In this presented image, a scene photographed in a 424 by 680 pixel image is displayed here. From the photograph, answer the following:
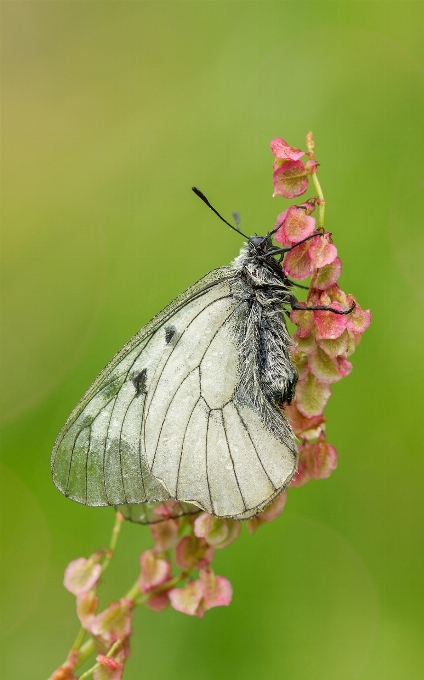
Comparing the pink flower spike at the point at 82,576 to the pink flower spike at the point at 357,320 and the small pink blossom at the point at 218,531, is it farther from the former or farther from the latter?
the pink flower spike at the point at 357,320

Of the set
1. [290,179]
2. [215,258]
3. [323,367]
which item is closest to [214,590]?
[323,367]

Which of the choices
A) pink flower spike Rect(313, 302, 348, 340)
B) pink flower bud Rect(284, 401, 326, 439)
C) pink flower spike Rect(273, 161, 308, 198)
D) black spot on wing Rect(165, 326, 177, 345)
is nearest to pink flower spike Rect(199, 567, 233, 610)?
pink flower bud Rect(284, 401, 326, 439)

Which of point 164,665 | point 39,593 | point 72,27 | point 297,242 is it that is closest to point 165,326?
point 297,242

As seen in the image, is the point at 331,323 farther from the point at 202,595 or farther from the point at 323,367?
the point at 202,595

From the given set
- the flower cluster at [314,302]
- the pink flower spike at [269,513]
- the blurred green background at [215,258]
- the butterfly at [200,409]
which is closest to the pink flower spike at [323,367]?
the flower cluster at [314,302]

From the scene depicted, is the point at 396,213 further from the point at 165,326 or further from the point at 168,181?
the point at 165,326
